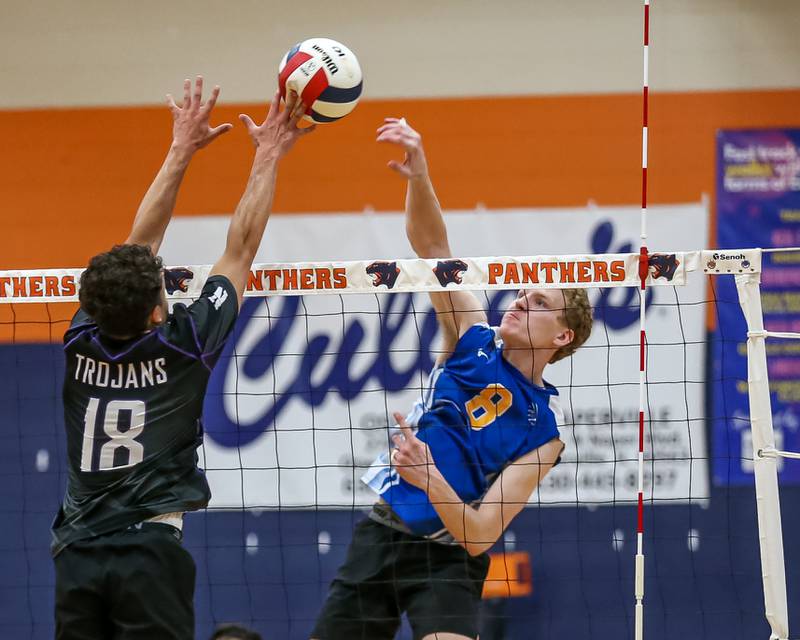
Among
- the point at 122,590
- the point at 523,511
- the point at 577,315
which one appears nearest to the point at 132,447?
the point at 122,590

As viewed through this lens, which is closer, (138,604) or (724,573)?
(138,604)

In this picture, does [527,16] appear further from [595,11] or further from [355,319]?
[355,319]

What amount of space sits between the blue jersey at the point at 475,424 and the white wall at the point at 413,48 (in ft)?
10.4

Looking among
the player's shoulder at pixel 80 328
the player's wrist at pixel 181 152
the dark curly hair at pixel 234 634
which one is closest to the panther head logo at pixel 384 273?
the player's wrist at pixel 181 152

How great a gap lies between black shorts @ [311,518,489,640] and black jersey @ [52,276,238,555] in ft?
3.64

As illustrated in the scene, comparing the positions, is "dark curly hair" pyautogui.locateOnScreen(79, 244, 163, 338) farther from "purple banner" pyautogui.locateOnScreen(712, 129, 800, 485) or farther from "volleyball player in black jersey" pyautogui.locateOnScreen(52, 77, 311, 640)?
"purple banner" pyautogui.locateOnScreen(712, 129, 800, 485)

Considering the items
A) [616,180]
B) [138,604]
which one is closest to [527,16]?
[616,180]

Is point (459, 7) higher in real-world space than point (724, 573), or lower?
higher

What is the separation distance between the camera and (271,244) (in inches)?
265

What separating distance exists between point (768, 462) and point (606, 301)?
283cm

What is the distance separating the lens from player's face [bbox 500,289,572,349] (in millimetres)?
4215

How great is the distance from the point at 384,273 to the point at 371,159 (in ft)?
9.75

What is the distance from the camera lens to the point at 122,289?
3020 millimetres

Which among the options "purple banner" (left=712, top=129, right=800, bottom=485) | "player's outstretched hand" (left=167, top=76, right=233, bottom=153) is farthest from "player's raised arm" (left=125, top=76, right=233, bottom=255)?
"purple banner" (left=712, top=129, right=800, bottom=485)
